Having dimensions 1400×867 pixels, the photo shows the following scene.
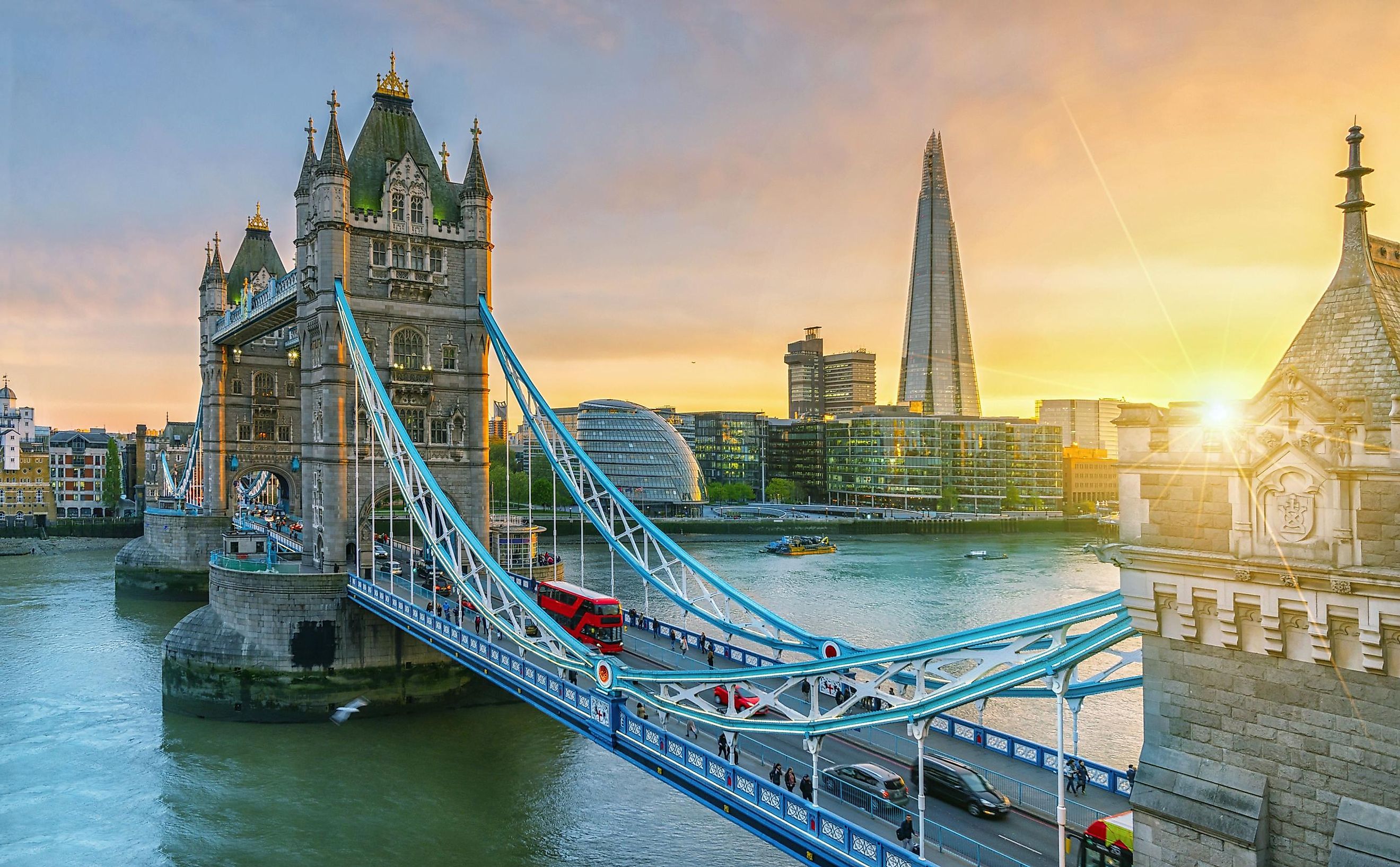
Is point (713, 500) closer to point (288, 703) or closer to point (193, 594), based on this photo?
point (193, 594)

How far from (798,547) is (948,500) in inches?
2207

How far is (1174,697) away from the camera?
379 inches

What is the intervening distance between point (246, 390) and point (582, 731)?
43027mm

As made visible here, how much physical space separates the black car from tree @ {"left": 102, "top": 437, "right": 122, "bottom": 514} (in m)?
105

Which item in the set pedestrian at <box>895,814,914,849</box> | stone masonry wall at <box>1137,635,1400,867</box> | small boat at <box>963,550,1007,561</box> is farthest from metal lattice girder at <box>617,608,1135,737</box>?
small boat at <box>963,550,1007,561</box>

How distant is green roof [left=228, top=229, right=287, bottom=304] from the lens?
5741 centimetres

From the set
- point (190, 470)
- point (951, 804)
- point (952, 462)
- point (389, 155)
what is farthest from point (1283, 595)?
point (952, 462)

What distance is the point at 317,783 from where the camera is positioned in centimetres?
2609

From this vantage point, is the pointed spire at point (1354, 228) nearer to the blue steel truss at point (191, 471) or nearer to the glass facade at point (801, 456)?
the blue steel truss at point (191, 471)

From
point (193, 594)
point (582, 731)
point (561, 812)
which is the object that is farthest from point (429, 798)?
point (193, 594)

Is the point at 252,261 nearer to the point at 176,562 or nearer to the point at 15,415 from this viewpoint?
the point at 176,562

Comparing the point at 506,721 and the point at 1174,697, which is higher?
the point at 1174,697

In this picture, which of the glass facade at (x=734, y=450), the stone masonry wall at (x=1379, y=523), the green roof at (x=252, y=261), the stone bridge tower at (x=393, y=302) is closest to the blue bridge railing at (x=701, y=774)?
the stone masonry wall at (x=1379, y=523)

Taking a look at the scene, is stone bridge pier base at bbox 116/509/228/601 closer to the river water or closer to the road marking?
the river water
